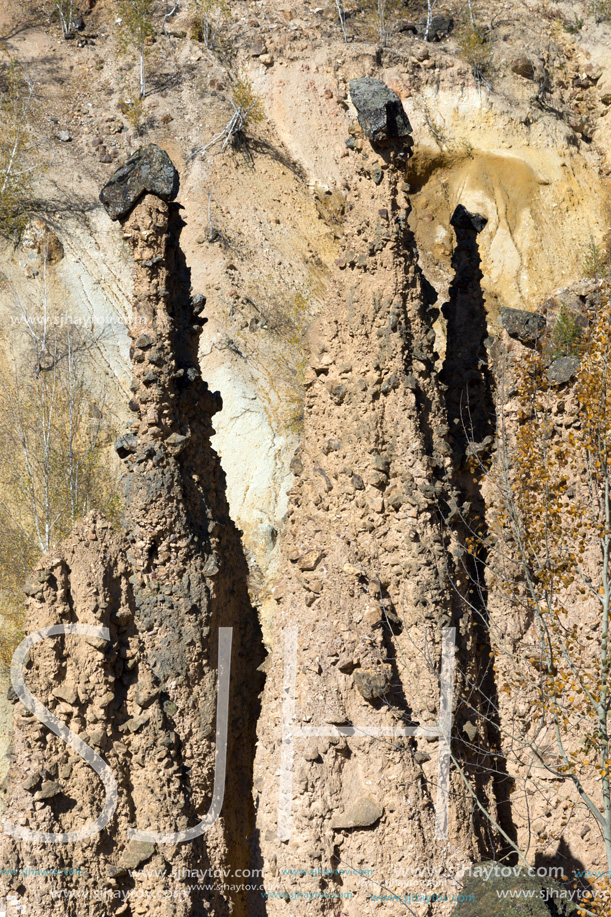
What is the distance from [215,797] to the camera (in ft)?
27.1

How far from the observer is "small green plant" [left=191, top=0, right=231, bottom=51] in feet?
98.1

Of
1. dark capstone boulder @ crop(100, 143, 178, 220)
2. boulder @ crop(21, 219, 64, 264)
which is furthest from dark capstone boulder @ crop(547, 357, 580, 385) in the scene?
boulder @ crop(21, 219, 64, 264)

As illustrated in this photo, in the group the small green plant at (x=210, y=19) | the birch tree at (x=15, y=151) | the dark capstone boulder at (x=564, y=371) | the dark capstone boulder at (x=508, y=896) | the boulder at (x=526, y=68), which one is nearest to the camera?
the dark capstone boulder at (x=508, y=896)

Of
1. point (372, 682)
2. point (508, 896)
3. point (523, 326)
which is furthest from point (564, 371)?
point (508, 896)

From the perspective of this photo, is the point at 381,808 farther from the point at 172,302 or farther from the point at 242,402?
the point at 242,402

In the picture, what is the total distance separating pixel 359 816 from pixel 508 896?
51.3 inches

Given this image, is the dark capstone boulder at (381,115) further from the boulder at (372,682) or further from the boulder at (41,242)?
the boulder at (41,242)

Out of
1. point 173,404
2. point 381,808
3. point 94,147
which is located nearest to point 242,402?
point 94,147

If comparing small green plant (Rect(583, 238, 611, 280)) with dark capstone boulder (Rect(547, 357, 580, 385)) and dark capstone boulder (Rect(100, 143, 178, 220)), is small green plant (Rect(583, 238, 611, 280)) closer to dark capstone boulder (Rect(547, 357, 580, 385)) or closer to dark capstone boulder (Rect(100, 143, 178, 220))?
dark capstone boulder (Rect(547, 357, 580, 385))

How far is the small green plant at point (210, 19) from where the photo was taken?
29.9 meters

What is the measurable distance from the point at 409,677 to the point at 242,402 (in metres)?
13.4

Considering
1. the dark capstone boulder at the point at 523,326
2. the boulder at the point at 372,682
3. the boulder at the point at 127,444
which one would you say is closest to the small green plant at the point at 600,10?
the dark capstone boulder at the point at 523,326

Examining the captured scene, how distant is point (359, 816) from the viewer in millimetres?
7805

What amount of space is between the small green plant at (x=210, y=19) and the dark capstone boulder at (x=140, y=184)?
911 inches
